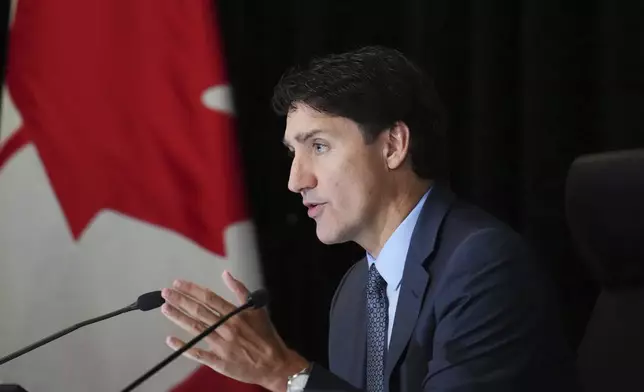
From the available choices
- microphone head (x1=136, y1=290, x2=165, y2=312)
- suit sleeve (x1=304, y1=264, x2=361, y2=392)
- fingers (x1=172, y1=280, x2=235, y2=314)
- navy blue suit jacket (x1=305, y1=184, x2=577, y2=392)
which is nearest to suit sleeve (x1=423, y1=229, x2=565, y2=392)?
navy blue suit jacket (x1=305, y1=184, x2=577, y2=392)

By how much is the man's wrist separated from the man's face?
30 centimetres

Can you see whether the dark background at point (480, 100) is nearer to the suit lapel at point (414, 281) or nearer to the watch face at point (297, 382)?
the suit lapel at point (414, 281)

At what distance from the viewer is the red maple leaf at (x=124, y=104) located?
173 centimetres

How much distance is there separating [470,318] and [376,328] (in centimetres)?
29

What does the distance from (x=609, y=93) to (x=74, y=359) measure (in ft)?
4.63

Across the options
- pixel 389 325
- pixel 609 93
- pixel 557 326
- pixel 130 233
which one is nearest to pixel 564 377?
pixel 557 326

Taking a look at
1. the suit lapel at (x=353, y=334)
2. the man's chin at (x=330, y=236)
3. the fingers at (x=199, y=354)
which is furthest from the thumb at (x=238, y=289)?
the suit lapel at (x=353, y=334)

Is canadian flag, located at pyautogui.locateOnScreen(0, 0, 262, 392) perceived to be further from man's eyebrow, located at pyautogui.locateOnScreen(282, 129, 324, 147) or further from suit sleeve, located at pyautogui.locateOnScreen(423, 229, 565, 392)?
suit sleeve, located at pyautogui.locateOnScreen(423, 229, 565, 392)

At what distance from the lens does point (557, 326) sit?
118cm

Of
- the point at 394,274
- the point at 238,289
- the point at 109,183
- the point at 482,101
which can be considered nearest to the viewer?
the point at 238,289

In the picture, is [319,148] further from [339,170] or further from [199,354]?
[199,354]

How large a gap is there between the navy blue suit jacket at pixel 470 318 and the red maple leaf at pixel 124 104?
67 cm

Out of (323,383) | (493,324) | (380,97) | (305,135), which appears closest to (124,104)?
(305,135)

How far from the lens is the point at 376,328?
4.47 ft
